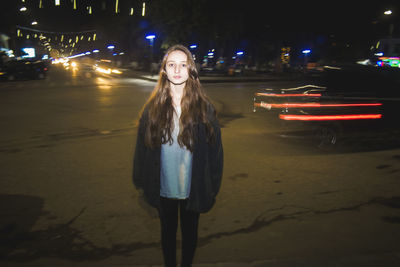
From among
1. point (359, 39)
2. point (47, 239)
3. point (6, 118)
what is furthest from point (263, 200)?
point (359, 39)

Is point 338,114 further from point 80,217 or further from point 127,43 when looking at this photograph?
point 127,43

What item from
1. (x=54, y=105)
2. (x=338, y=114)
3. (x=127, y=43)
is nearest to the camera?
(x=338, y=114)

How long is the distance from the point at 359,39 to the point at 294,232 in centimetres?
3939

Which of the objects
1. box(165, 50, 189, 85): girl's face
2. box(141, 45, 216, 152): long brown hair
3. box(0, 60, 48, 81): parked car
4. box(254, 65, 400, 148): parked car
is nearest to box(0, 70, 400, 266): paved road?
box(254, 65, 400, 148): parked car

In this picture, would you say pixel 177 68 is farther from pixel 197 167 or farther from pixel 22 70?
pixel 22 70

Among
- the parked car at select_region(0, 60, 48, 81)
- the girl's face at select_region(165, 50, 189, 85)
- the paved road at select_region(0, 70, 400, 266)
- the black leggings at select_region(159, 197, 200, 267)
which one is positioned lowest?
the parked car at select_region(0, 60, 48, 81)

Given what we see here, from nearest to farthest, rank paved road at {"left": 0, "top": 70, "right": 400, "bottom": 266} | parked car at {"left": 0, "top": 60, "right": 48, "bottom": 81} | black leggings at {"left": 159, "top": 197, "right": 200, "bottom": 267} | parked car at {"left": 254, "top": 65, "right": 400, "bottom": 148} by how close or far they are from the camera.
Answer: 1. black leggings at {"left": 159, "top": 197, "right": 200, "bottom": 267}
2. paved road at {"left": 0, "top": 70, "right": 400, "bottom": 266}
3. parked car at {"left": 254, "top": 65, "right": 400, "bottom": 148}
4. parked car at {"left": 0, "top": 60, "right": 48, "bottom": 81}

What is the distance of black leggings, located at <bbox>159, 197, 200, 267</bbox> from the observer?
2.99 meters

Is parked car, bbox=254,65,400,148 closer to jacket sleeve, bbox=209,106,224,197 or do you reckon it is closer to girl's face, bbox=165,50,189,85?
jacket sleeve, bbox=209,106,224,197

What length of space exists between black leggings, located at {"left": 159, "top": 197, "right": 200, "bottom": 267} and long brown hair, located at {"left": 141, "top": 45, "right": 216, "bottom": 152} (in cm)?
48

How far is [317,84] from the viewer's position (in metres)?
9.66

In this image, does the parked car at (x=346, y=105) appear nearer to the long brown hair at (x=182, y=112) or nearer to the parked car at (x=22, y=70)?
the long brown hair at (x=182, y=112)

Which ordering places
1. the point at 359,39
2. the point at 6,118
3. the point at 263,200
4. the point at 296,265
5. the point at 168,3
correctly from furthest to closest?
the point at 359,39 → the point at 168,3 → the point at 6,118 → the point at 263,200 → the point at 296,265

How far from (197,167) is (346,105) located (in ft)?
22.4
